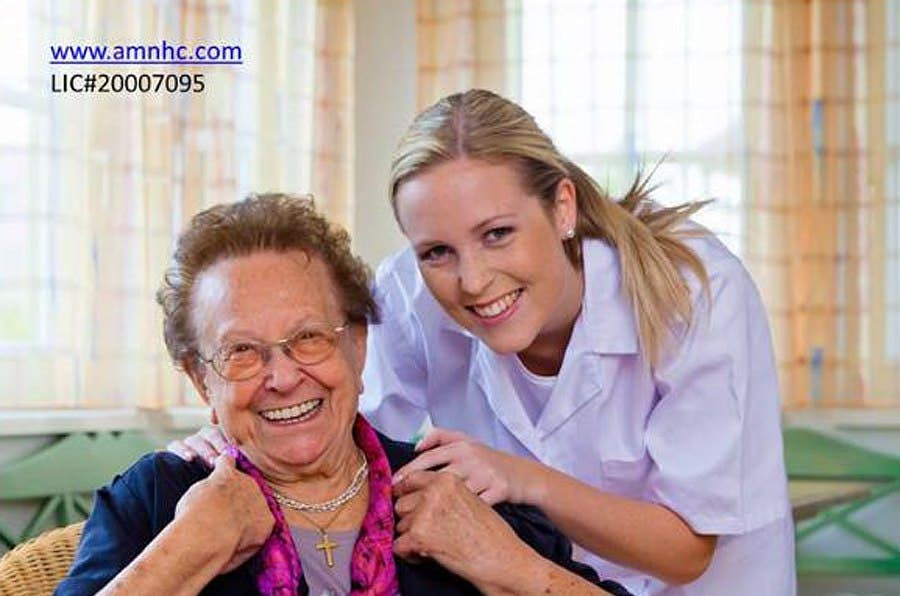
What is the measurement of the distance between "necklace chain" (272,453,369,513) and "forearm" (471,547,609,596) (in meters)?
0.22

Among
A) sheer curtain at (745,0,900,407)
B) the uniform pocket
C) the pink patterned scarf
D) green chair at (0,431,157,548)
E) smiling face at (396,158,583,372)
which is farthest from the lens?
sheer curtain at (745,0,900,407)

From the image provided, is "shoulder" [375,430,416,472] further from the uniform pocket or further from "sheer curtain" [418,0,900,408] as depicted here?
"sheer curtain" [418,0,900,408]

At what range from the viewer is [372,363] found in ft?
7.39

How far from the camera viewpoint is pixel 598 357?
78.3 inches

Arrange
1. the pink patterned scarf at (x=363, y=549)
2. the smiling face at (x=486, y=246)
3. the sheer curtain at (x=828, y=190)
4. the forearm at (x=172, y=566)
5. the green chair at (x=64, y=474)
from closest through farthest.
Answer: the forearm at (x=172, y=566), the pink patterned scarf at (x=363, y=549), the smiling face at (x=486, y=246), the green chair at (x=64, y=474), the sheer curtain at (x=828, y=190)

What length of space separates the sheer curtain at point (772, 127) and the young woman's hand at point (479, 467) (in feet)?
10.3

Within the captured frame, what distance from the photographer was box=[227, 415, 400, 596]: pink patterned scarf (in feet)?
5.14

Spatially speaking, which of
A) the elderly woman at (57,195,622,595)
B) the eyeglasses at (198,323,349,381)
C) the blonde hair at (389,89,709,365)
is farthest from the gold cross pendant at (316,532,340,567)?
the blonde hair at (389,89,709,365)

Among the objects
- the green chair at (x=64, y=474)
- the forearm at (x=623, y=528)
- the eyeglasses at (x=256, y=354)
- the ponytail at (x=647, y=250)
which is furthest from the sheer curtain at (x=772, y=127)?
the eyeglasses at (x=256, y=354)

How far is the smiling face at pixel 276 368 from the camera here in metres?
1.63

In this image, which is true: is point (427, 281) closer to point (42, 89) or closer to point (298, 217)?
point (298, 217)

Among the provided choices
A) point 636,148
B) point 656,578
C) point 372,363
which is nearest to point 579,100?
point 636,148

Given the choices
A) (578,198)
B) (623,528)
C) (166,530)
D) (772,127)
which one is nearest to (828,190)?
(772,127)

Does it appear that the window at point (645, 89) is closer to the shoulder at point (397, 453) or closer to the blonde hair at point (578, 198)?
the blonde hair at point (578, 198)
